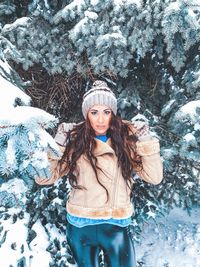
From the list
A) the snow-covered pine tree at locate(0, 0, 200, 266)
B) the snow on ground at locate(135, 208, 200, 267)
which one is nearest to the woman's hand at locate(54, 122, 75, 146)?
the snow-covered pine tree at locate(0, 0, 200, 266)

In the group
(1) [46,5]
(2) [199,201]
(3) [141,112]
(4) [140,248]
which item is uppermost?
(1) [46,5]

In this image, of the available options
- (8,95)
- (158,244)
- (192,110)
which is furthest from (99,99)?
(158,244)

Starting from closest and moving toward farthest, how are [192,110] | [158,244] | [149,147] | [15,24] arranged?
1. [149,147]
2. [192,110]
3. [15,24]
4. [158,244]

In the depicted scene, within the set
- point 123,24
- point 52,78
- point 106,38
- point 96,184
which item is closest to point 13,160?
point 96,184

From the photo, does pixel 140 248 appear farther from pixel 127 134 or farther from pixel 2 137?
pixel 2 137

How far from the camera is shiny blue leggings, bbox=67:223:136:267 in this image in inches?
105

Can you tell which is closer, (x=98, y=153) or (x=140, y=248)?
(x=98, y=153)

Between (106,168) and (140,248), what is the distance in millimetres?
2176

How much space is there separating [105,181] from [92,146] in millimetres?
253

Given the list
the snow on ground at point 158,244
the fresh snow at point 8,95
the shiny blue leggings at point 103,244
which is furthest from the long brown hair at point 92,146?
the snow on ground at point 158,244

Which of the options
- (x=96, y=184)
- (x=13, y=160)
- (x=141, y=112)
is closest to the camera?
(x=13, y=160)

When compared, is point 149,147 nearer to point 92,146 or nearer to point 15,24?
point 92,146

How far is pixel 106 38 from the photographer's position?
3.42m

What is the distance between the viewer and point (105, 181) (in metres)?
2.64
